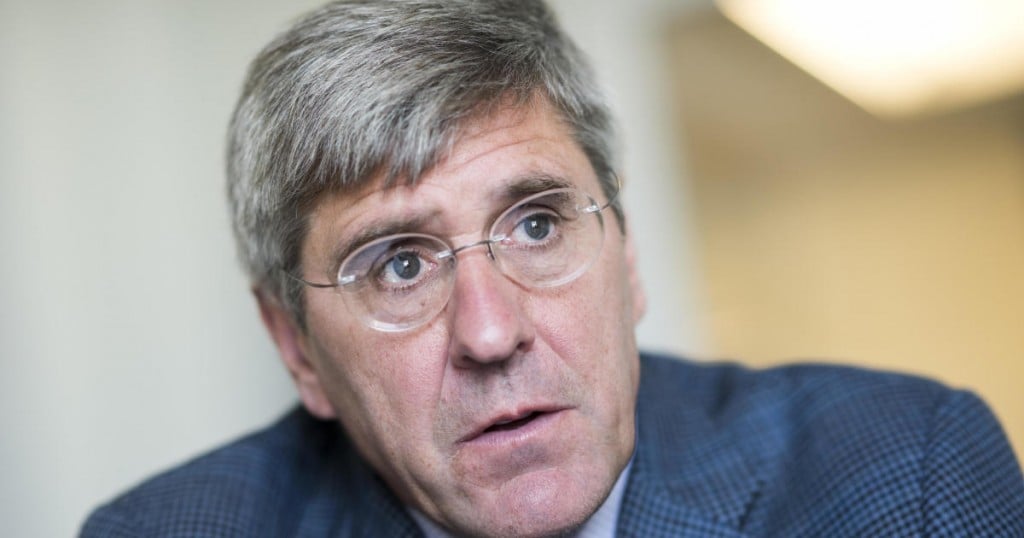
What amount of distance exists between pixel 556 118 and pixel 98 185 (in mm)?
1576

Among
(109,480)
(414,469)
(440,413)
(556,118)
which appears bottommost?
(109,480)

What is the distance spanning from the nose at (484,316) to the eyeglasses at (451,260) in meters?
0.02

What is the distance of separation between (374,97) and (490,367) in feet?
1.57

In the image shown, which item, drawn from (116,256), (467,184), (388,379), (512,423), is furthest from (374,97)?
(116,256)

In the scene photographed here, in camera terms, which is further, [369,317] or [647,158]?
[647,158]

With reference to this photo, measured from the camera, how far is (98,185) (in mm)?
2795

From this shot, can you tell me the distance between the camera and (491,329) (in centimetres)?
153

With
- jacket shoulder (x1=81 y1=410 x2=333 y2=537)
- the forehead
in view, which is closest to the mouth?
the forehead

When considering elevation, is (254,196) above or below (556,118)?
below

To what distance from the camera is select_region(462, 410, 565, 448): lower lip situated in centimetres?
160

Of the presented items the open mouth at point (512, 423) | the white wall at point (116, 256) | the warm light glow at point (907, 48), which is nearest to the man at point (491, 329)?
the open mouth at point (512, 423)

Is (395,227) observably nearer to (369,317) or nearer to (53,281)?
(369,317)

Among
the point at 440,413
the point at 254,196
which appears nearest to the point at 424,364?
the point at 440,413

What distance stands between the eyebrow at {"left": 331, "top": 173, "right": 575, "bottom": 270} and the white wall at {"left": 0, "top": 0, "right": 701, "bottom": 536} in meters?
1.07
